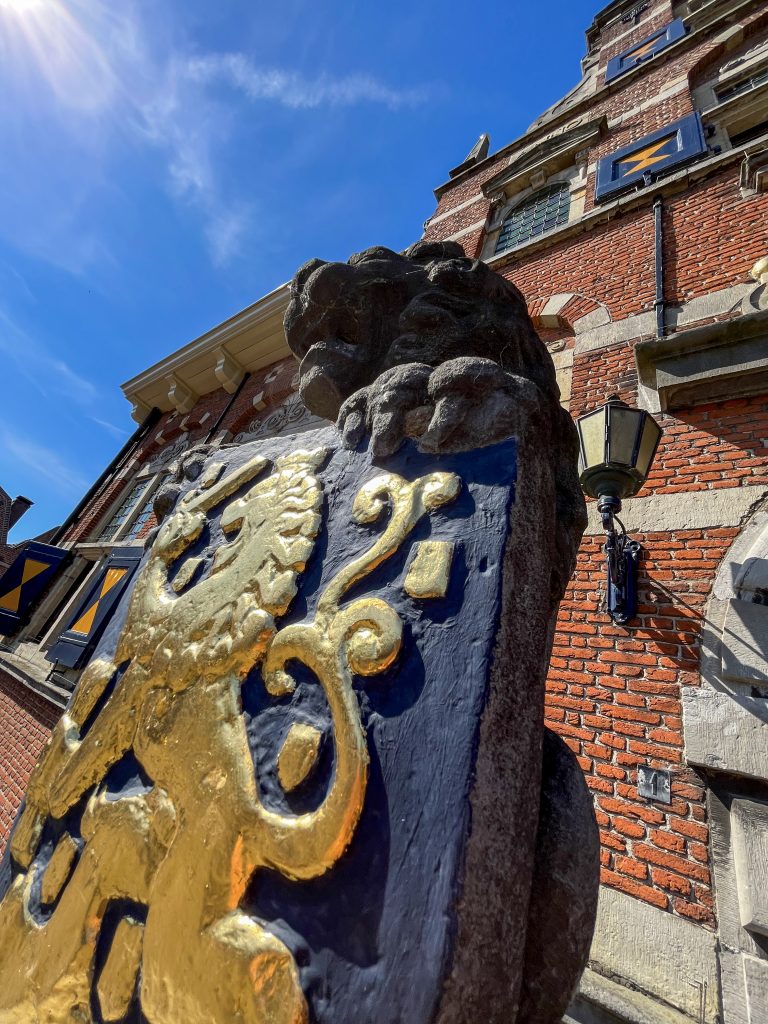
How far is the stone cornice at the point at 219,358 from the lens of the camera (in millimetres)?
6727

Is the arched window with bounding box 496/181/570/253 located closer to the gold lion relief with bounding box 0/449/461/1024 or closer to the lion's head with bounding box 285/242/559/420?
the lion's head with bounding box 285/242/559/420

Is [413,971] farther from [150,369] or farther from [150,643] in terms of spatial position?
[150,369]

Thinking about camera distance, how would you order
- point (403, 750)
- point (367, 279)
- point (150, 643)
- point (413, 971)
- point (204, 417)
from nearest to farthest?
point (413, 971) → point (403, 750) → point (150, 643) → point (367, 279) → point (204, 417)

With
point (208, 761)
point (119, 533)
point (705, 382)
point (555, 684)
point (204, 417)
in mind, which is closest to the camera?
point (208, 761)

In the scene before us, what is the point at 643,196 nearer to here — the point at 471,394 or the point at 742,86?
the point at 742,86

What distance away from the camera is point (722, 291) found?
Answer: 138 inches

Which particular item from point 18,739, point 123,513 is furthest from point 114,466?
point 18,739

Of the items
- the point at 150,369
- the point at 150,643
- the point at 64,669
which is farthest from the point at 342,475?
the point at 150,369

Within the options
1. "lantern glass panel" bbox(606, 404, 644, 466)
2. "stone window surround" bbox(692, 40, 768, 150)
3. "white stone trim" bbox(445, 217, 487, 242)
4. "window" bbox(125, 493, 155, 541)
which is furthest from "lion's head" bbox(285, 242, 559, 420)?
"white stone trim" bbox(445, 217, 487, 242)

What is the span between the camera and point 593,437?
2.36 meters

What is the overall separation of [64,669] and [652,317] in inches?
258

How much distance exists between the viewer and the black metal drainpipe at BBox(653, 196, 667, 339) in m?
3.59

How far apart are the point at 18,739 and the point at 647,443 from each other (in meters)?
6.37

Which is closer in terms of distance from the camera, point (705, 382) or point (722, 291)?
point (705, 382)
